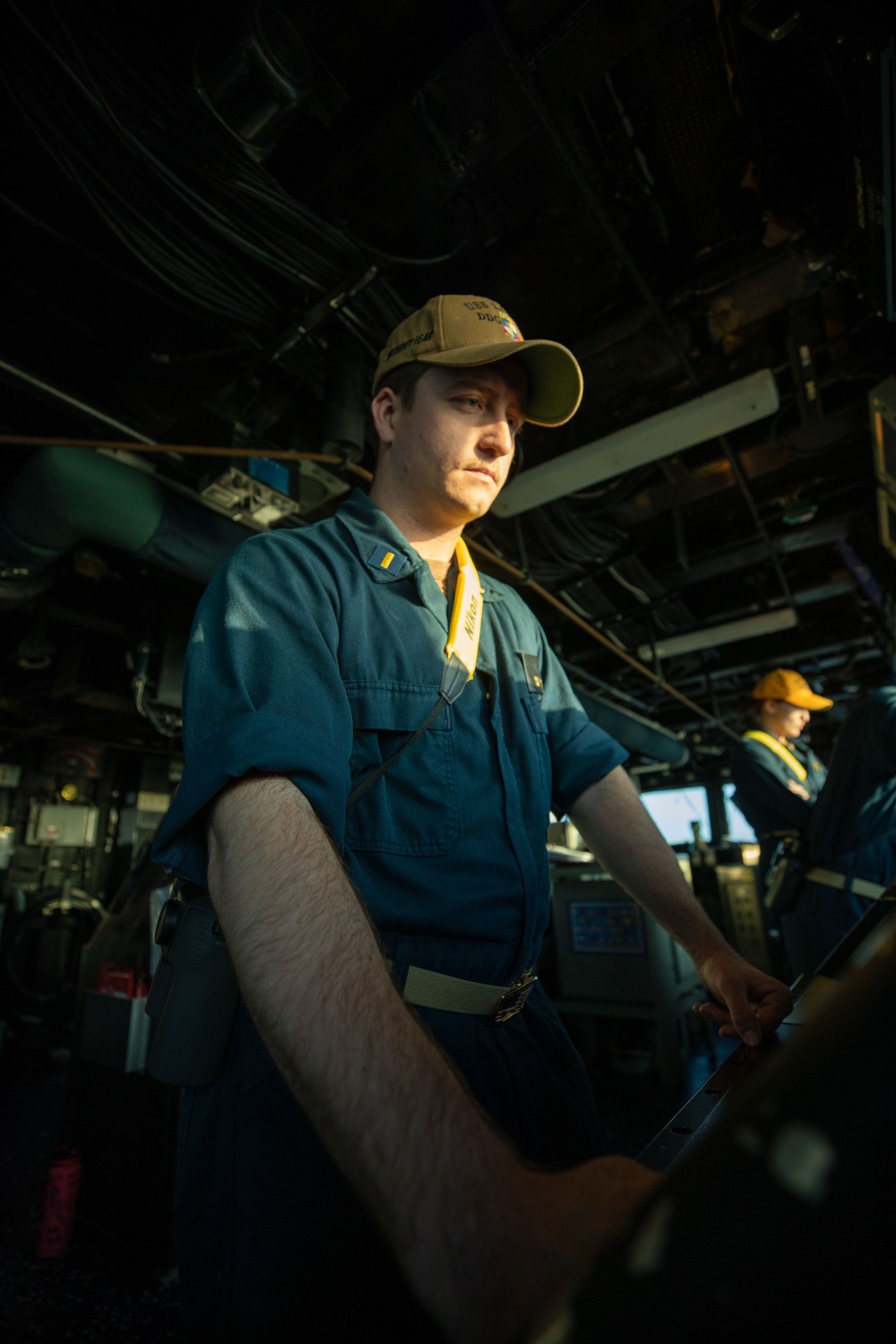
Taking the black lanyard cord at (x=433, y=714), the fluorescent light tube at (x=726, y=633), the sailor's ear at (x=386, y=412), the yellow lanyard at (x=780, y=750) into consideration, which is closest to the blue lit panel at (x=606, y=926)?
the yellow lanyard at (x=780, y=750)

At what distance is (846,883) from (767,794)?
76 cm

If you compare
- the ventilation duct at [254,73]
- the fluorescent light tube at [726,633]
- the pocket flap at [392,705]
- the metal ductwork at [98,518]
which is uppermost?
the ventilation duct at [254,73]

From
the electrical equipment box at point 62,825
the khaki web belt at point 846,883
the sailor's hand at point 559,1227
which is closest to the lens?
the sailor's hand at point 559,1227

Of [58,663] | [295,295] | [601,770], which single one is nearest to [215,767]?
[601,770]

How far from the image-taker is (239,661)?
77 cm

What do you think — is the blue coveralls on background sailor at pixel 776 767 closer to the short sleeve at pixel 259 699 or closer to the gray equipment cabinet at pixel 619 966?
the gray equipment cabinet at pixel 619 966

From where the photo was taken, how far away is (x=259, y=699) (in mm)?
742

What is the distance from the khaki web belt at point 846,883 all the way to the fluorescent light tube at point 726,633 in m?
2.19

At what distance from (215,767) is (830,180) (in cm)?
276

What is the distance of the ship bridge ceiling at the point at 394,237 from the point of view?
1.74 m

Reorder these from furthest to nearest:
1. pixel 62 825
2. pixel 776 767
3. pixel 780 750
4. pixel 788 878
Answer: pixel 62 825
pixel 780 750
pixel 776 767
pixel 788 878

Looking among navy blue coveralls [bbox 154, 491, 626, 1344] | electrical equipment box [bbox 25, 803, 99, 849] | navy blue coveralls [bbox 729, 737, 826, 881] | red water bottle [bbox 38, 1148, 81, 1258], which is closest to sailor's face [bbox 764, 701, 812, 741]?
navy blue coveralls [bbox 729, 737, 826, 881]

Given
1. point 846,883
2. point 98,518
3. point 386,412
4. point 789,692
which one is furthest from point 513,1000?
point 789,692

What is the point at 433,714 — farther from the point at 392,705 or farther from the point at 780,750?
the point at 780,750
